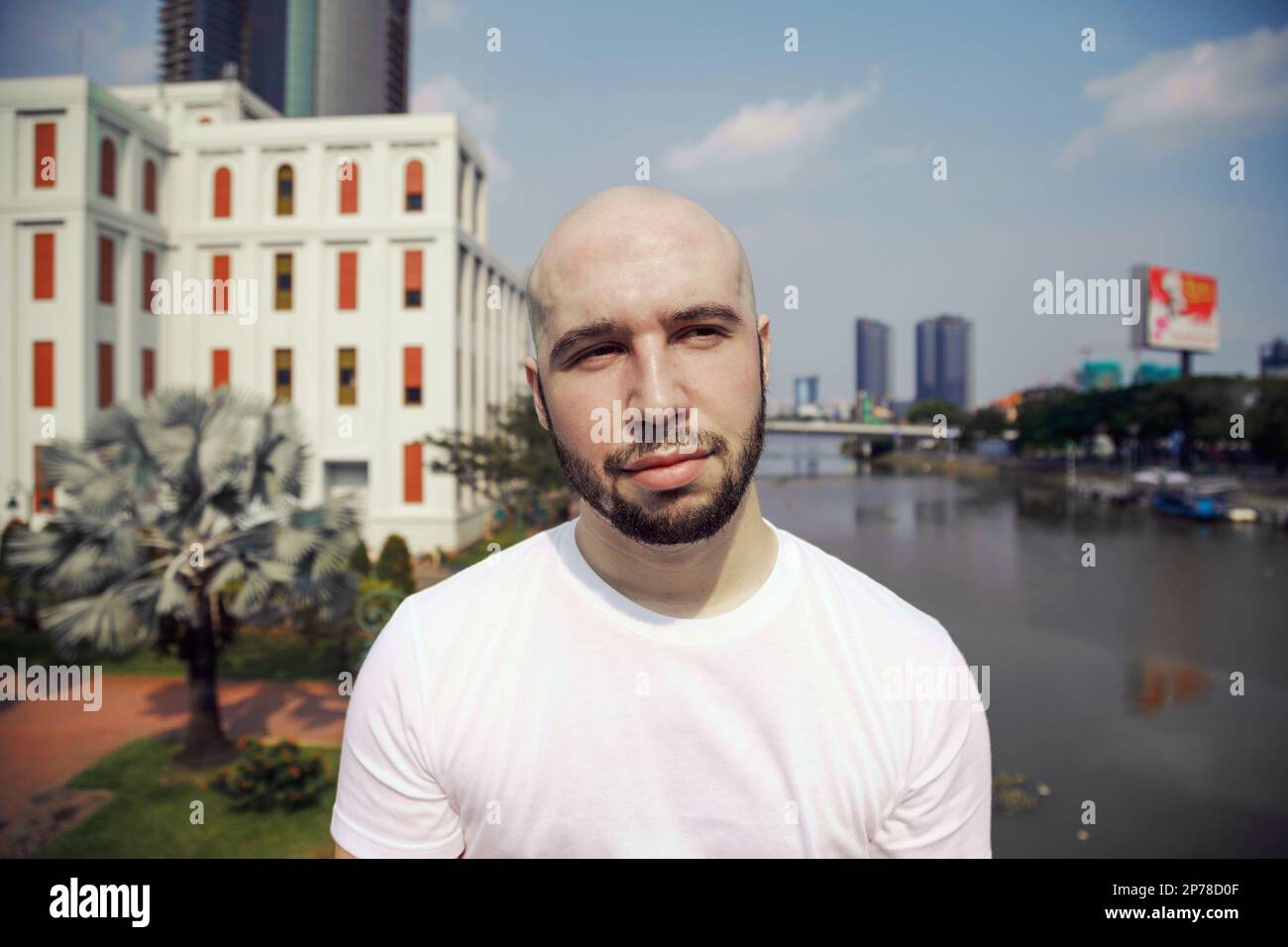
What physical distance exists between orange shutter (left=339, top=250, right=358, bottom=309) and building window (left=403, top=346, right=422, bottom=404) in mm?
2078

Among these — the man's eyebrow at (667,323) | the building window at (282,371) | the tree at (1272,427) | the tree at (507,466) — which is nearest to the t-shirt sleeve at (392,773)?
the man's eyebrow at (667,323)

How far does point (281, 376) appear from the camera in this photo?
18.8m

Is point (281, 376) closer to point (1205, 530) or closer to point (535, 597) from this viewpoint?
point (535, 597)

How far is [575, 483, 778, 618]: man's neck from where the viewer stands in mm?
1976

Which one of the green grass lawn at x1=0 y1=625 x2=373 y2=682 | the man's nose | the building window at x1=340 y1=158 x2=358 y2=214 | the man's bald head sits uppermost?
the building window at x1=340 y1=158 x2=358 y2=214

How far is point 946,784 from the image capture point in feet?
6.39

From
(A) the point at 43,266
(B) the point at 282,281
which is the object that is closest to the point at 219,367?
(B) the point at 282,281

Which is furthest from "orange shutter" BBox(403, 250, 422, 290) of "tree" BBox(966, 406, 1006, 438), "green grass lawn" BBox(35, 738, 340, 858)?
"tree" BBox(966, 406, 1006, 438)

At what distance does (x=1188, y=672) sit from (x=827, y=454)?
6059 millimetres

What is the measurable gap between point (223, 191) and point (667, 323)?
71.9 ft

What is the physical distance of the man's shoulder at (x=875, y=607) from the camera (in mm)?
2049

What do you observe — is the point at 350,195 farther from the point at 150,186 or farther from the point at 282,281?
the point at 150,186

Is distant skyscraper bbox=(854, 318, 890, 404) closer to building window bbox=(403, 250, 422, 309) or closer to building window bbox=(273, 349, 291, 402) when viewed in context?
building window bbox=(403, 250, 422, 309)
